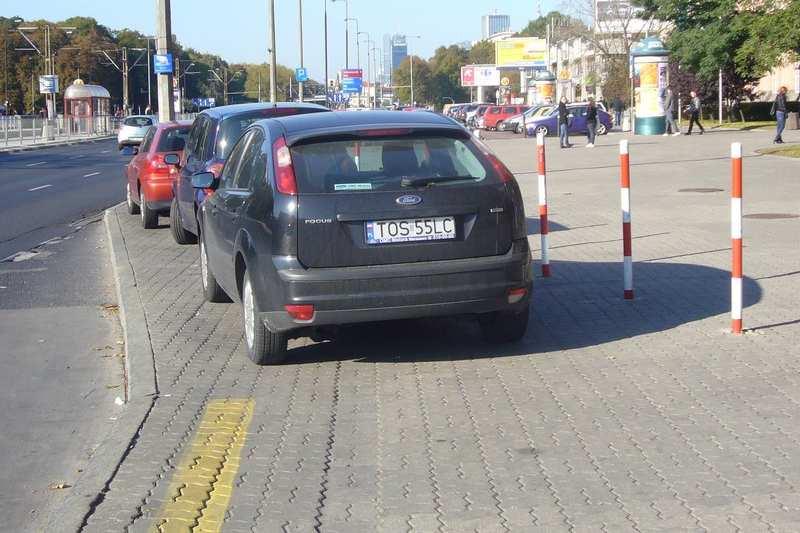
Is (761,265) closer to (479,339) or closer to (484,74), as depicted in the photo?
(479,339)

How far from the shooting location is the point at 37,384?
7941mm

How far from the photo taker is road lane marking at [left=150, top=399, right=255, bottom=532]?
4.99 meters

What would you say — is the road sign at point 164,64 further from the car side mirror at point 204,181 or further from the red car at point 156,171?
the car side mirror at point 204,181

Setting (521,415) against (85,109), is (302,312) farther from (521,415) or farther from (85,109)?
Result: (85,109)

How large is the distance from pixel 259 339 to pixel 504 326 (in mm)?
1645

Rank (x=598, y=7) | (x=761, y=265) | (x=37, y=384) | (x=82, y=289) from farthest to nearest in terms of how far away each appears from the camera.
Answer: (x=598, y=7)
(x=82, y=289)
(x=761, y=265)
(x=37, y=384)

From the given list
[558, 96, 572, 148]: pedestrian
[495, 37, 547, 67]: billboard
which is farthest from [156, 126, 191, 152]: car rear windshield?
[495, 37, 547, 67]: billboard

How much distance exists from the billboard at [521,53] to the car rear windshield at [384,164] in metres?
126

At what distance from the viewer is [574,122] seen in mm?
53562

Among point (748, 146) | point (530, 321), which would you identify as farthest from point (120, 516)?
point (748, 146)

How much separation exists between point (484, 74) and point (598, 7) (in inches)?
2179

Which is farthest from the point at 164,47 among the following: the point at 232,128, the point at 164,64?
the point at 232,128

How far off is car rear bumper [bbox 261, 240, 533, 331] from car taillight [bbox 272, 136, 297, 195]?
0.45 m

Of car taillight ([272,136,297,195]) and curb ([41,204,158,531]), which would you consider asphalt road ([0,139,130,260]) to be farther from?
car taillight ([272,136,297,195])
